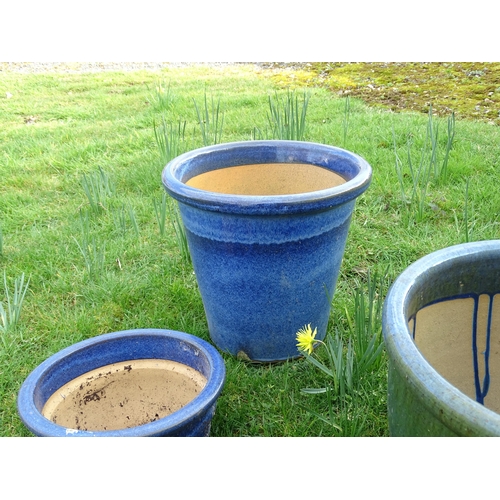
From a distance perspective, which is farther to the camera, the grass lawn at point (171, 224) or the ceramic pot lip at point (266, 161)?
the grass lawn at point (171, 224)

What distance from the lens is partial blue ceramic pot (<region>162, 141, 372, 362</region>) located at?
154 centimetres

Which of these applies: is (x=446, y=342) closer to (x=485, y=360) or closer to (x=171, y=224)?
(x=485, y=360)

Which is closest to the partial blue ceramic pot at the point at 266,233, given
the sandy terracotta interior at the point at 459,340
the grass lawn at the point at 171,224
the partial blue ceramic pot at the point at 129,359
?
the grass lawn at the point at 171,224

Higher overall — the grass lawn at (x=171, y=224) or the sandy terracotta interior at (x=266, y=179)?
the sandy terracotta interior at (x=266, y=179)

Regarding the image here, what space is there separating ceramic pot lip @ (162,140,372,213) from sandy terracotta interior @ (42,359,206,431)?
1.61 ft

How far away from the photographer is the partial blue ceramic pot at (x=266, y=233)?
1542 mm

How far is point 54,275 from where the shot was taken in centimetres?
235

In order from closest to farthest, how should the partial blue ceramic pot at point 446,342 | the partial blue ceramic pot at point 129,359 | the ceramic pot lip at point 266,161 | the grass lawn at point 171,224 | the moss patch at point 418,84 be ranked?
the partial blue ceramic pot at point 446,342, the partial blue ceramic pot at point 129,359, the ceramic pot lip at point 266,161, the grass lawn at point 171,224, the moss patch at point 418,84

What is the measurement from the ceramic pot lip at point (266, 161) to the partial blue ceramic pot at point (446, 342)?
0.56 metres

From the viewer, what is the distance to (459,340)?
1131mm

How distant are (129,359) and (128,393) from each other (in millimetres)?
107

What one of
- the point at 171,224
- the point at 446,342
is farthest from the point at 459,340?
the point at 171,224

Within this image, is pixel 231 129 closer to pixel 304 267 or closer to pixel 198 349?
pixel 304 267

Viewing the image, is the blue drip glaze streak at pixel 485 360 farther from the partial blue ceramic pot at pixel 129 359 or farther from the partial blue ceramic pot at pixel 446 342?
the partial blue ceramic pot at pixel 129 359
